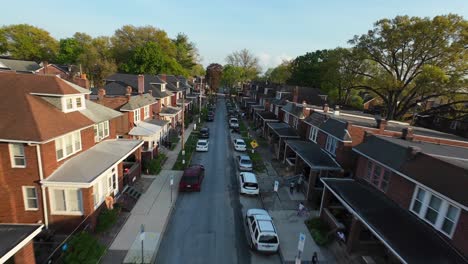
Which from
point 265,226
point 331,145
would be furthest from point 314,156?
point 265,226

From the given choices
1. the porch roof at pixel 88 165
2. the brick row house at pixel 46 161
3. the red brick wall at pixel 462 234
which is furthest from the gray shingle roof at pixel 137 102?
the red brick wall at pixel 462 234

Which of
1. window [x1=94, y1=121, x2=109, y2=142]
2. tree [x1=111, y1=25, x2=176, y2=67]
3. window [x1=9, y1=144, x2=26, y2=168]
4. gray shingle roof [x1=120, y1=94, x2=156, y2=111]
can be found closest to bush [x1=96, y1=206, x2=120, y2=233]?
window [x1=9, y1=144, x2=26, y2=168]

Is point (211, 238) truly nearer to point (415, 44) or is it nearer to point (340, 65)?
point (415, 44)

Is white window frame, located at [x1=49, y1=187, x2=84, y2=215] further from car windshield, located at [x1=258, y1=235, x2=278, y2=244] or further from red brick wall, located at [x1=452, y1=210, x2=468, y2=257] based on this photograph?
red brick wall, located at [x1=452, y1=210, x2=468, y2=257]

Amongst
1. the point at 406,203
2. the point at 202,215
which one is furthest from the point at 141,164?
the point at 406,203

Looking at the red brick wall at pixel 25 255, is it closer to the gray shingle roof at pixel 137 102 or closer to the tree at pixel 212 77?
the gray shingle roof at pixel 137 102

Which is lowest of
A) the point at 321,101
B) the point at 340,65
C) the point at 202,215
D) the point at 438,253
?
the point at 202,215

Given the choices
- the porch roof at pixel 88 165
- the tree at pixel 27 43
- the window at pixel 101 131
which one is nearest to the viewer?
the porch roof at pixel 88 165
